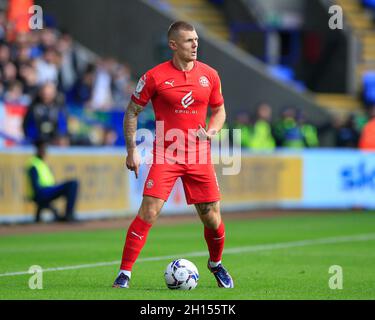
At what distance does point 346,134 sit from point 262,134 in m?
2.82

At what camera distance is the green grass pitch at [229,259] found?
10000 mm

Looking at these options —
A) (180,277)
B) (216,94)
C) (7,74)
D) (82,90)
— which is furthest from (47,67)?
(180,277)

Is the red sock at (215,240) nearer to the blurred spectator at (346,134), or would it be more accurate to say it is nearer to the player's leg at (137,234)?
the player's leg at (137,234)

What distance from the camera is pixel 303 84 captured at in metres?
35.0

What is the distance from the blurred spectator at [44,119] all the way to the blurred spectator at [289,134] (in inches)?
313

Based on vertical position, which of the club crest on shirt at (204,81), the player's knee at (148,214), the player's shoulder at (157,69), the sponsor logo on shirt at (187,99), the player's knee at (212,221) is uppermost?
the player's shoulder at (157,69)

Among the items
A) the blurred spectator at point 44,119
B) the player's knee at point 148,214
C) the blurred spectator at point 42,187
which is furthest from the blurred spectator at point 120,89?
the player's knee at point 148,214

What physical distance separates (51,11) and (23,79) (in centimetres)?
698

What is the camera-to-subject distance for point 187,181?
33.9 ft

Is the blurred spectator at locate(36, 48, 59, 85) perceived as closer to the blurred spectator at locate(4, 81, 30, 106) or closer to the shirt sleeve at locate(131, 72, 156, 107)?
the blurred spectator at locate(4, 81, 30, 106)

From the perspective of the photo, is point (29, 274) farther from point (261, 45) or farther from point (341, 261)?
point (261, 45)

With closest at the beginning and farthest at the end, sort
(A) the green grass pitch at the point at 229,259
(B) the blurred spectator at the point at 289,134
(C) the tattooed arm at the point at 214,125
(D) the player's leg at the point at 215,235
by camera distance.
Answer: (A) the green grass pitch at the point at 229,259 < (C) the tattooed arm at the point at 214,125 < (D) the player's leg at the point at 215,235 < (B) the blurred spectator at the point at 289,134

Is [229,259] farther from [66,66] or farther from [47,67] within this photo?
[66,66]
